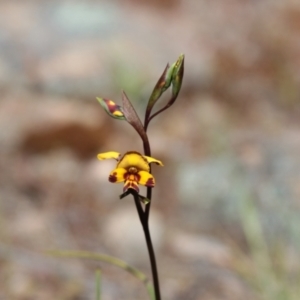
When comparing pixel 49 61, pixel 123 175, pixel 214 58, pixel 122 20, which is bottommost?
pixel 123 175

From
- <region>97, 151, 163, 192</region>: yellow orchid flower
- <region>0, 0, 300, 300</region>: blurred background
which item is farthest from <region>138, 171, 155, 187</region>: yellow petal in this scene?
<region>0, 0, 300, 300</region>: blurred background

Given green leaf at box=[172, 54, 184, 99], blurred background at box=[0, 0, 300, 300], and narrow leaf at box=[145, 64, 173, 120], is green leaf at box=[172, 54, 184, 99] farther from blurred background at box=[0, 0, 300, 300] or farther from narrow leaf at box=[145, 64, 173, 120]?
blurred background at box=[0, 0, 300, 300]

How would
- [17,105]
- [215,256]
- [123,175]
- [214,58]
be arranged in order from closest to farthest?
[123,175] < [215,256] < [17,105] < [214,58]

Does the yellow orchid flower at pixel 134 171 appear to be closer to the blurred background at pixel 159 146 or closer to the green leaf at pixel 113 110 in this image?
the green leaf at pixel 113 110

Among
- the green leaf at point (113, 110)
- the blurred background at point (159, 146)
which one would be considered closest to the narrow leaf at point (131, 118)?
the green leaf at point (113, 110)

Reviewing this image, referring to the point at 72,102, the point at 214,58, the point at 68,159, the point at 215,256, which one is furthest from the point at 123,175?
the point at 214,58

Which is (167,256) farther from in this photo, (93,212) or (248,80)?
(248,80)

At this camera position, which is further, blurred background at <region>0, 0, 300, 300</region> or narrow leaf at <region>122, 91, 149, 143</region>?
blurred background at <region>0, 0, 300, 300</region>

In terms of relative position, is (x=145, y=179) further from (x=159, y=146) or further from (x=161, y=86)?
(x=159, y=146)
